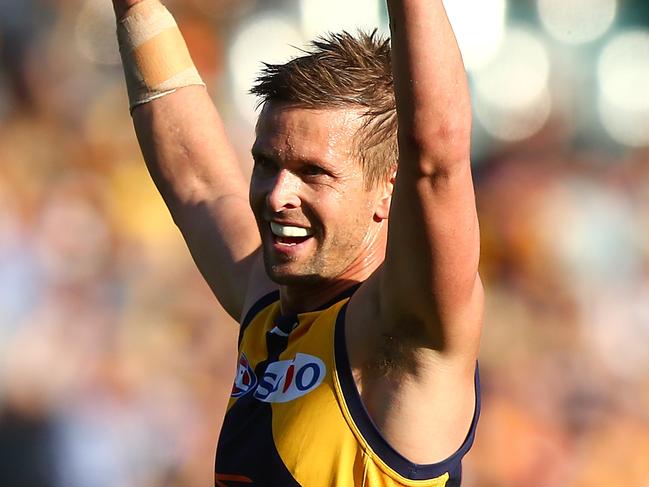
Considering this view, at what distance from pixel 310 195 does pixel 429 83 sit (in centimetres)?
50

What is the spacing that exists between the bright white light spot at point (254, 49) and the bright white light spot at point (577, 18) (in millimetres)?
1287

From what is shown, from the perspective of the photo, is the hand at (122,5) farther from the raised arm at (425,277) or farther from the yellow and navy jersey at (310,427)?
the raised arm at (425,277)

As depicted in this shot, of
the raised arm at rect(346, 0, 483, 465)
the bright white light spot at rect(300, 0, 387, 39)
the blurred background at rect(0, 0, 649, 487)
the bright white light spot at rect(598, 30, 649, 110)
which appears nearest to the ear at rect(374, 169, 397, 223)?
the raised arm at rect(346, 0, 483, 465)

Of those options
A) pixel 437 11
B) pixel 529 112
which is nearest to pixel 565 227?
pixel 529 112

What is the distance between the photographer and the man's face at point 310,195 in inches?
80.4

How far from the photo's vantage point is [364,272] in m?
2.19

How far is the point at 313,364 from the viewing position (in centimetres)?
202

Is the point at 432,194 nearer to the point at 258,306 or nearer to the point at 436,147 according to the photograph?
the point at 436,147

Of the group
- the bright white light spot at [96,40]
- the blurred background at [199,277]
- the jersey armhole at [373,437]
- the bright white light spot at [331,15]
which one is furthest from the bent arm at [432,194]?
the bright white light spot at [96,40]

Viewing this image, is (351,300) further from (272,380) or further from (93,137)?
(93,137)

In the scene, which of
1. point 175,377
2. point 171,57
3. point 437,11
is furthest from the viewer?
point 175,377

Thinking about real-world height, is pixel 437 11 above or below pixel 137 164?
above

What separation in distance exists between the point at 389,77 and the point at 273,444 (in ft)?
2.66

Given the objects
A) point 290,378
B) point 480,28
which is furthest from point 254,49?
point 290,378
